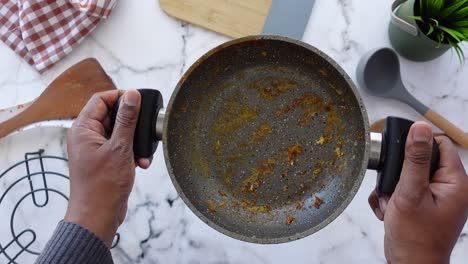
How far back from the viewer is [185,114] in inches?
23.9

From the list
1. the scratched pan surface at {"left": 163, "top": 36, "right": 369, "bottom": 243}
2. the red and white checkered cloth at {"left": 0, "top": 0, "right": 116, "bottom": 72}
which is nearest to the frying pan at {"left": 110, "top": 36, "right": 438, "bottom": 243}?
the scratched pan surface at {"left": 163, "top": 36, "right": 369, "bottom": 243}

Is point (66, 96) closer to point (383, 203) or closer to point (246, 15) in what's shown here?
point (246, 15)

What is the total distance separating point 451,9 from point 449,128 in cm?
18

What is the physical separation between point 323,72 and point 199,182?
23cm

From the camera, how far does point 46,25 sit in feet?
2.32

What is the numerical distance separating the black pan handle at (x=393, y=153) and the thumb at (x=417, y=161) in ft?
0.05

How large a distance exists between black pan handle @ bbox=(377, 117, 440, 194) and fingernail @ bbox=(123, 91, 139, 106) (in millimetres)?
298

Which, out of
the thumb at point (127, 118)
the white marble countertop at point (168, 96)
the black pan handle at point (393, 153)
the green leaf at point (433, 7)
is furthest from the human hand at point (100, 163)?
the green leaf at point (433, 7)

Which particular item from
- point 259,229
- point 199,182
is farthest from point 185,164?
point 259,229

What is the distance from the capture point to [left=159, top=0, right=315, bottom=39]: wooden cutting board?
69cm

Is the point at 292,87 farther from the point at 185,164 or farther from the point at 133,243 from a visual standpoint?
the point at 133,243

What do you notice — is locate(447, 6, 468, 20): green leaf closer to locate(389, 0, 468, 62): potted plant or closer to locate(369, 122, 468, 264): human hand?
locate(389, 0, 468, 62): potted plant

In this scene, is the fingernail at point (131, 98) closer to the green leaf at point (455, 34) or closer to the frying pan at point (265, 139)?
the frying pan at point (265, 139)

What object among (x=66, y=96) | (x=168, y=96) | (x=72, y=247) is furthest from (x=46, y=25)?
(x=72, y=247)
